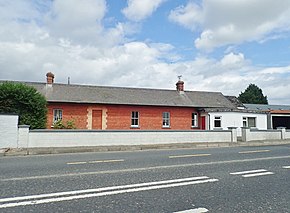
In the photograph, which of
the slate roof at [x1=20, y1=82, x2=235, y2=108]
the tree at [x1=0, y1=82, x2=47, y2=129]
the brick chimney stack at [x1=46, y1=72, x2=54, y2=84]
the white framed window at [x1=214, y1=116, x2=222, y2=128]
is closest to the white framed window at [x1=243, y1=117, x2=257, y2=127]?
the slate roof at [x1=20, y1=82, x2=235, y2=108]

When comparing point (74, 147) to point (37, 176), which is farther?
point (74, 147)

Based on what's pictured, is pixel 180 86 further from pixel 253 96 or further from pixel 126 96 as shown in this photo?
pixel 253 96

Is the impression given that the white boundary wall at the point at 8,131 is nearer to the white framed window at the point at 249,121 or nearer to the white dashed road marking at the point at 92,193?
the white dashed road marking at the point at 92,193

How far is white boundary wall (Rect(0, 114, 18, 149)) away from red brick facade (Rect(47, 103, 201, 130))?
9689 mm

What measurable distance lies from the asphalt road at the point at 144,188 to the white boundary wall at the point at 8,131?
5969mm

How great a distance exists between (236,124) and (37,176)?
2392cm

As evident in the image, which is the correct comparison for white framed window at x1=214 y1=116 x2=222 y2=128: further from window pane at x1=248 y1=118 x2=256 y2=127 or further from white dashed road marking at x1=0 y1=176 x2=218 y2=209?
white dashed road marking at x1=0 y1=176 x2=218 y2=209

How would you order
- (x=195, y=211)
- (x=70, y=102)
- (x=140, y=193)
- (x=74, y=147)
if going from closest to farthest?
(x=195, y=211) → (x=140, y=193) → (x=74, y=147) → (x=70, y=102)

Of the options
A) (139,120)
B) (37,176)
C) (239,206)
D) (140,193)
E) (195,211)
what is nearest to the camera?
(195,211)

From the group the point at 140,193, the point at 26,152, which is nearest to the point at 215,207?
the point at 140,193

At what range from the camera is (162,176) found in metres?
7.35

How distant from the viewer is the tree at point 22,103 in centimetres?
1695

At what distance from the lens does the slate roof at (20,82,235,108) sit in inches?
1009

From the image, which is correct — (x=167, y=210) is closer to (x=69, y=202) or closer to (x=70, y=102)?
(x=69, y=202)
